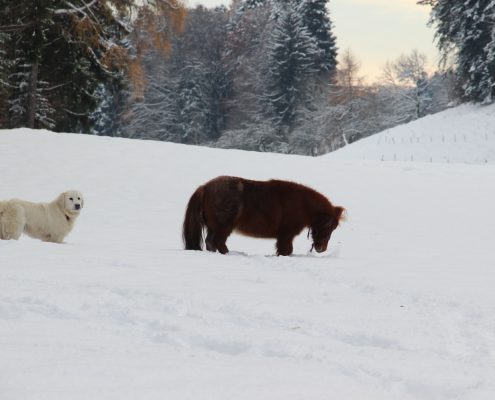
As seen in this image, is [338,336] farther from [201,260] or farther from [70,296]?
[201,260]

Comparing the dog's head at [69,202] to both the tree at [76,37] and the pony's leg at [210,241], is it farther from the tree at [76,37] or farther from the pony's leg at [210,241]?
the tree at [76,37]

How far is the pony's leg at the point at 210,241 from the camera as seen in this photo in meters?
8.17

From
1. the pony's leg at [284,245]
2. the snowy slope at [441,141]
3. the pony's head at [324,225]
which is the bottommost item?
the pony's leg at [284,245]

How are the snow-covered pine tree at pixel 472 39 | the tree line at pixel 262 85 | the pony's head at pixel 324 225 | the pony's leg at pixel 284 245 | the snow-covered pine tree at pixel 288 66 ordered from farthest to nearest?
the snow-covered pine tree at pixel 288 66 → the snow-covered pine tree at pixel 472 39 → the tree line at pixel 262 85 → the pony's head at pixel 324 225 → the pony's leg at pixel 284 245

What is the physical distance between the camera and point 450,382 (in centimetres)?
306

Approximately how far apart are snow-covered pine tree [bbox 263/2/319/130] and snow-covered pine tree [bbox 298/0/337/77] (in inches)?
45.3

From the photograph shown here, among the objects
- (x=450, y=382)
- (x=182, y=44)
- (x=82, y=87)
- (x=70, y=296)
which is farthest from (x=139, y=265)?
(x=182, y=44)

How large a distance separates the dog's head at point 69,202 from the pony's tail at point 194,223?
5.53 feet

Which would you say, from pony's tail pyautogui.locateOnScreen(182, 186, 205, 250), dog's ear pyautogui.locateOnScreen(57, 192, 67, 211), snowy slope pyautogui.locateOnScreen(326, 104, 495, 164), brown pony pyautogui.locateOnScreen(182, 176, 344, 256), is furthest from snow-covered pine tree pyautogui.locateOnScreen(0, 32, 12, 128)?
snowy slope pyautogui.locateOnScreen(326, 104, 495, 164)

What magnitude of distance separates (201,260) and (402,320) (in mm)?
2780

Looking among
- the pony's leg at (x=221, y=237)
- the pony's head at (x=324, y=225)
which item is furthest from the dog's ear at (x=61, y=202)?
the pony's head at (x=324, y=225)

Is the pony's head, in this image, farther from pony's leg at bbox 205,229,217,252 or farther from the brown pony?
pony's leg at bbox 205,229,217,252

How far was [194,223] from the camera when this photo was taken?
322 inches

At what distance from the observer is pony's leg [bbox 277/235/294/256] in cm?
836
